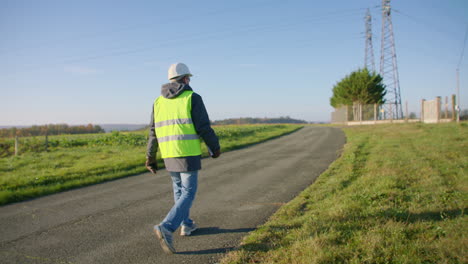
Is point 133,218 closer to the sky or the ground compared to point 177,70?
closer to the ground

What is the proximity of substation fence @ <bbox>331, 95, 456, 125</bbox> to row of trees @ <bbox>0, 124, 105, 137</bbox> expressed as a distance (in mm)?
39102

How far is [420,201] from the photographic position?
4.54 m

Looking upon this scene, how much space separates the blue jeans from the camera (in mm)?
3250

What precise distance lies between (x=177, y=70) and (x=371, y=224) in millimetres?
3081

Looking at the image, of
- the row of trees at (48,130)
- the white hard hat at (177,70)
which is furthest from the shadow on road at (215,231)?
the row of trees at (48,130)

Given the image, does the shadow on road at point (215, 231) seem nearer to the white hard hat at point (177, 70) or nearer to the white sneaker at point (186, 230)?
the white sneaker at point (186, 230)

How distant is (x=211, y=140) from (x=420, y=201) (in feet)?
11.6

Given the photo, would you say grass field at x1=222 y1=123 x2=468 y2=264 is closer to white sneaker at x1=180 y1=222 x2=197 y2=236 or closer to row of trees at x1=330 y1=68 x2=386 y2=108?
white sneaker at x1=180 y1=222 x2=197 y2=236

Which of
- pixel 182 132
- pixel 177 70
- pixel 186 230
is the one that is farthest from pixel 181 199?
pixel 177 70

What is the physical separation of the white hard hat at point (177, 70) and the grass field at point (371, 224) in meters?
2.15

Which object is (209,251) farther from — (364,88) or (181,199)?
(364,88)

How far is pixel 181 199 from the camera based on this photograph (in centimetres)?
341

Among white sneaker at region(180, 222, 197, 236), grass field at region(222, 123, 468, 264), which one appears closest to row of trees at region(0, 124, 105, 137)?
white sneaker at region(180, 222, 197, 236)

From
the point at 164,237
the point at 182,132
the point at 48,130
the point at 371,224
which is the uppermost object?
the point at 182,132
